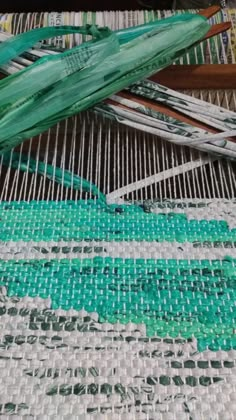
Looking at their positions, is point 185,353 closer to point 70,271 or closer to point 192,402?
point 192,402

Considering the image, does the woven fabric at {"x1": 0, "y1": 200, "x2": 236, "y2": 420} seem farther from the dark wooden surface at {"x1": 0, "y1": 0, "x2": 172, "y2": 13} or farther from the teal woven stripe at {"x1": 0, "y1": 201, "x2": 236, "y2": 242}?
the dark wooden surface at {"x1": 0, "y1": 0, "x2": 172, "y2": 13}

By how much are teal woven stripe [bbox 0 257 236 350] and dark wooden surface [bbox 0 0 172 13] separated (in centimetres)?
141

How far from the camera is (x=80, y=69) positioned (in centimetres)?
109

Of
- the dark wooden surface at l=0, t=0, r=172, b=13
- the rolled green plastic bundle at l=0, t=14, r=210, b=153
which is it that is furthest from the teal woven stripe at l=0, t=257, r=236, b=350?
the dark wooden surface at l=0, t=0, r=172, b=13

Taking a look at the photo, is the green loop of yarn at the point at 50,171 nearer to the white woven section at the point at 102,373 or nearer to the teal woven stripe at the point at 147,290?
the teal woven stripe at the point at 147,290

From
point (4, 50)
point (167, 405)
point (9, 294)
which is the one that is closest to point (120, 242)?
point (9, 294)

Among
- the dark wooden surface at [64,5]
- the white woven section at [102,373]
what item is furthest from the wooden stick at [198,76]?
the dark wooden surface at [64,5]

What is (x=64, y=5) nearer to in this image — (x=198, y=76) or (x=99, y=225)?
(x=198, y=76)

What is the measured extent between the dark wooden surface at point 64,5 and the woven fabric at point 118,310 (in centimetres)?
125

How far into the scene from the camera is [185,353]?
31.7 inches

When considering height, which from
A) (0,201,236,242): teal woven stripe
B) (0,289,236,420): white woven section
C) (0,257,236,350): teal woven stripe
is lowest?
(0,289,236,420): white woven section

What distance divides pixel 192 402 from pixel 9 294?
1.11 ft

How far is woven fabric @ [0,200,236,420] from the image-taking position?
0.75 meters

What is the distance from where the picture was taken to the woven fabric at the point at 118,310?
2.47 feet
